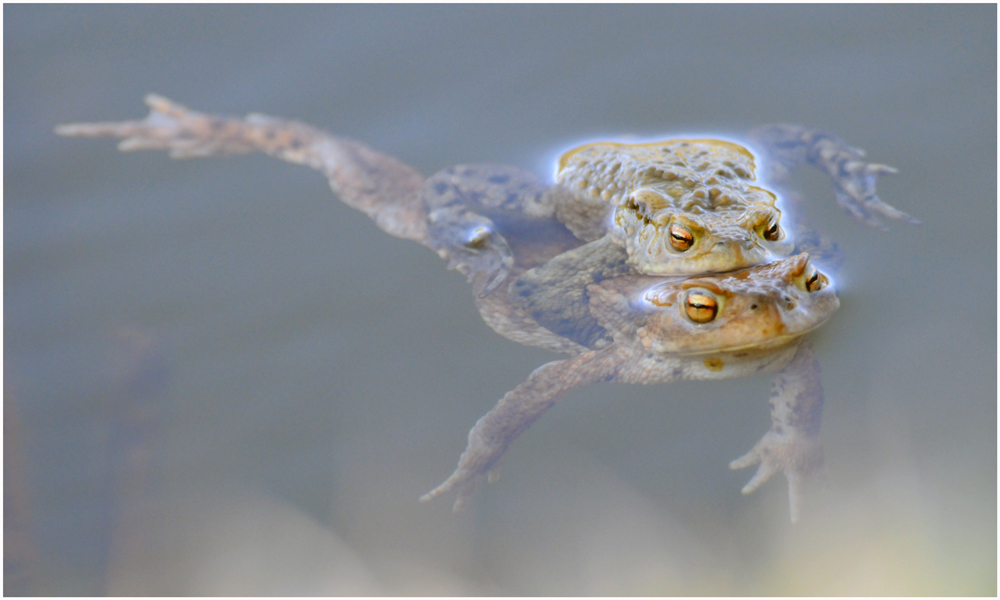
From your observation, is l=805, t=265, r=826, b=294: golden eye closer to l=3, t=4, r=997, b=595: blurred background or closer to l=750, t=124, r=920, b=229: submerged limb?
l=3, t=4, r=997, b=595: blurred background

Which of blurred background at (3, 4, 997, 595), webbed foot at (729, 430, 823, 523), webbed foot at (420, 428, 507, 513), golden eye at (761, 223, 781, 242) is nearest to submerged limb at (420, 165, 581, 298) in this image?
blurred background at (3, 4, 997, 595)

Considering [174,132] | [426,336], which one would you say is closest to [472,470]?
[426,336]

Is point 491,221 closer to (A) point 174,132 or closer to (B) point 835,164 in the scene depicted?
(B) point 835,164

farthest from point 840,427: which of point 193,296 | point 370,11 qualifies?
point 370,11

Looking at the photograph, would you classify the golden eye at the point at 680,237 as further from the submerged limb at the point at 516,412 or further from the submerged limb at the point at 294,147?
the submerged limb at the point at 294,147

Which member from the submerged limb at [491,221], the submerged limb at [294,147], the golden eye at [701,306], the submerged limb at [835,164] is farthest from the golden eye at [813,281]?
the submerged limb at [294,147]

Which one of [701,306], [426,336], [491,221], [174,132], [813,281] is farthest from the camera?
[174,132]
